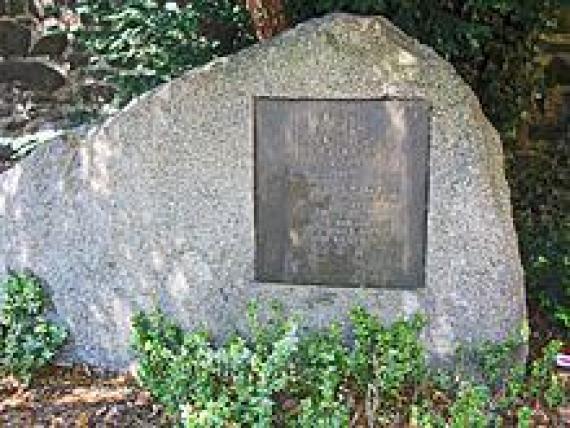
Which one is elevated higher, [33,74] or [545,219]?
[33,74]

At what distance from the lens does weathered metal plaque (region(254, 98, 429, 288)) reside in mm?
3520

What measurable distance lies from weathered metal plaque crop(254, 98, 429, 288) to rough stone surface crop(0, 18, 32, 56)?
2.85 metres

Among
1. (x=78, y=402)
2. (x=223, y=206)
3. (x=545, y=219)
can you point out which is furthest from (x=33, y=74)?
(x=545, y=219)

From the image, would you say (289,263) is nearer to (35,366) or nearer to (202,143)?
(202,143)

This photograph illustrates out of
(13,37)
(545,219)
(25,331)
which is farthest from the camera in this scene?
(13,37)

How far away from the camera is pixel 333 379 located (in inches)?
128

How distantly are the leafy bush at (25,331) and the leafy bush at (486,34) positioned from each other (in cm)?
182

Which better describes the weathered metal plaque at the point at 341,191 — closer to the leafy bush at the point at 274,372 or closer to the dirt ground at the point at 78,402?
the leafy bush at the point at 274,372

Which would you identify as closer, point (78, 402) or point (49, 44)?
point (78, 402)

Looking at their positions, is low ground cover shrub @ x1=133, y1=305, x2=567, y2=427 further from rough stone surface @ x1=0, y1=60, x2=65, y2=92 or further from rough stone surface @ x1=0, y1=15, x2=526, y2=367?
rough stone surface @ x1=0, y1=60, x2=65, y2=92

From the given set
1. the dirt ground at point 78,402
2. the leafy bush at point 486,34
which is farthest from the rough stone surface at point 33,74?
the dirt ground at point 78,402

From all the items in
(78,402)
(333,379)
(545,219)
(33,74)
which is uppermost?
(33,74)

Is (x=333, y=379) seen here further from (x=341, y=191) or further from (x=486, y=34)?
(x=486, y=34)

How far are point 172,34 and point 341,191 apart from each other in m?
1.59
